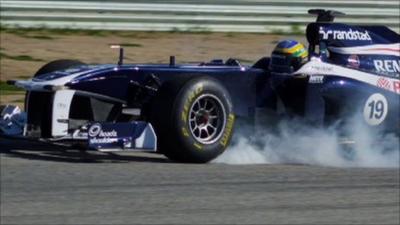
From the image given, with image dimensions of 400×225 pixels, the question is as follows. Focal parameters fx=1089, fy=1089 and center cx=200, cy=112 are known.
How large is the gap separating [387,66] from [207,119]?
7.22ft

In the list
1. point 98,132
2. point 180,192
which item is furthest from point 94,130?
point 180,192

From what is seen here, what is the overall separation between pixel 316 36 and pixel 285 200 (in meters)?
3.13

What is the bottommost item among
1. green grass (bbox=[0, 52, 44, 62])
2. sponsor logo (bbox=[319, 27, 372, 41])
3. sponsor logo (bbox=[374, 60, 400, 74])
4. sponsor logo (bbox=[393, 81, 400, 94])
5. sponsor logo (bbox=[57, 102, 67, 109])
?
green grass (bbox=[0, 52, 44, 62])

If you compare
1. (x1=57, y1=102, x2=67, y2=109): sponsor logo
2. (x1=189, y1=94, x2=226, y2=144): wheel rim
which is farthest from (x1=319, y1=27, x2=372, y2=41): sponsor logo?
(x1=57, y1=102, x2=67, y2=109): sponsor logo

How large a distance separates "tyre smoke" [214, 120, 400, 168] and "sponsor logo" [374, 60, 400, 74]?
0.63m

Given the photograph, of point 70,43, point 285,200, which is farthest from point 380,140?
point 70,43

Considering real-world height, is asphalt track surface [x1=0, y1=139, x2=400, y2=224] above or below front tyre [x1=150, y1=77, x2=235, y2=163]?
below

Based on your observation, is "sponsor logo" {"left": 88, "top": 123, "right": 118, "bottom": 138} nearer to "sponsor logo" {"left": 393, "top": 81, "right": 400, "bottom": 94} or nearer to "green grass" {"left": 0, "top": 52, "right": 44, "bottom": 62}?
"sponsor logo" {"left": 393, "top": 81, "right": 400, "bottom": 94}

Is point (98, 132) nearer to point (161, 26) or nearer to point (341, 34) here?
point (341, 34)

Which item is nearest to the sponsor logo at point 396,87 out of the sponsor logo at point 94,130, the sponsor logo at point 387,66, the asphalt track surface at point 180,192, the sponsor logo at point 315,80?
the sponsor logo at point 387,66

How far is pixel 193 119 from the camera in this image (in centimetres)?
961

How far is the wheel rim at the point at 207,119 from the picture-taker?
9.59 metres

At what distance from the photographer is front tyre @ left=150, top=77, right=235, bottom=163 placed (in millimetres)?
9375

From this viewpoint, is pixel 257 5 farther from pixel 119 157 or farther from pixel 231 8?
pixel 119 157
